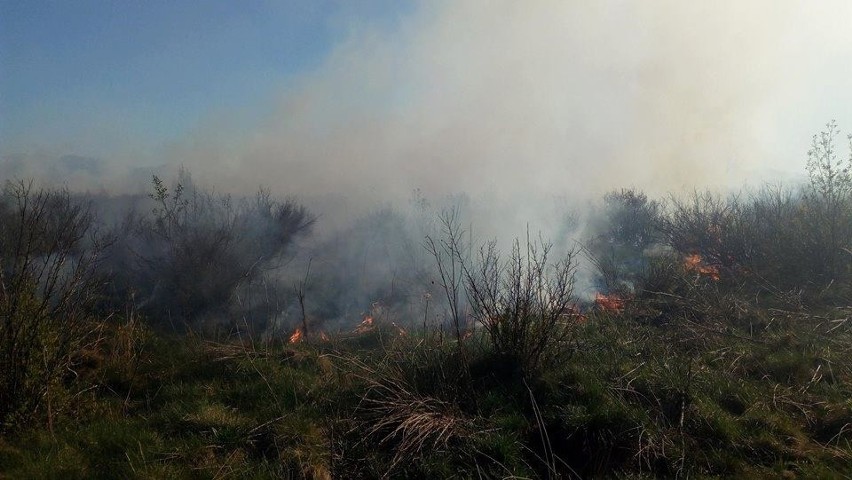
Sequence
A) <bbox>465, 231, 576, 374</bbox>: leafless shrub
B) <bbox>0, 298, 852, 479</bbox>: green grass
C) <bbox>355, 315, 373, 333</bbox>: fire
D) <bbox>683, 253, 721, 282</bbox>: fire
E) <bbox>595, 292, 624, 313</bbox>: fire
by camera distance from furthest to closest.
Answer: <bbox>683, 253, 721, 282</bbox>: fire
<bbox>355, 315, 373, 333</bbox>: fire
<bbox>595, 292, 624, 313</bbox>: fire
<bbox>465, 231, 576, 374</bbox>: leafless shrub
<bbox>0, 298, 852, 479</bbox>: green grass

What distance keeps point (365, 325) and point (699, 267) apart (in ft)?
24.2

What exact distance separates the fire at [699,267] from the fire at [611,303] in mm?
1930

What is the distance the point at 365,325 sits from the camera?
33.6ft

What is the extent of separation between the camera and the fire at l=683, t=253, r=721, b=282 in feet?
34.3

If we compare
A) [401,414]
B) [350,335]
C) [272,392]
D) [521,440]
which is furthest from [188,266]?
[521,440]

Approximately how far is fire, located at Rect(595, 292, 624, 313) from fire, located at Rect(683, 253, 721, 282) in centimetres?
193

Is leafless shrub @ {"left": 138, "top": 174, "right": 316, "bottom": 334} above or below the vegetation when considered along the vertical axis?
above

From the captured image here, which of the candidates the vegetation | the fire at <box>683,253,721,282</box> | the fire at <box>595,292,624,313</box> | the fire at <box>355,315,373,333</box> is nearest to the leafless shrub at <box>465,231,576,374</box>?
the vegetation

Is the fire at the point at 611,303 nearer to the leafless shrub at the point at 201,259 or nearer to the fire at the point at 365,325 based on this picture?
the fire at the point at 365,325

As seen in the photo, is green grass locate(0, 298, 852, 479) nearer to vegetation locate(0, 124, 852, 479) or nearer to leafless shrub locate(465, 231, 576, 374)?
vegetation locate(0, 124, 852, 479)

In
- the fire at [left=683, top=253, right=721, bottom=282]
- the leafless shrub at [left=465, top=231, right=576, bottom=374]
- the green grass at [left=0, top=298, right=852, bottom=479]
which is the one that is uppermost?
the fire at [left=683, top=253, right=721, bottom=282]

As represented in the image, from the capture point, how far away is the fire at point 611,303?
8.95 meters

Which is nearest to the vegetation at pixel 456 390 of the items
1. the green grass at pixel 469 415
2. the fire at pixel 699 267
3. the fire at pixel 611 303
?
the green grass at pixel 469 415

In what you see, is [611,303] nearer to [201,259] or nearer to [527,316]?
[527,316]
